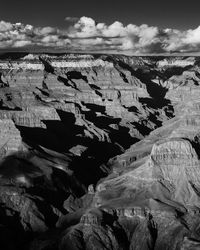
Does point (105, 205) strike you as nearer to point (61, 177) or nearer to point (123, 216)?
Result: point (123, 216)

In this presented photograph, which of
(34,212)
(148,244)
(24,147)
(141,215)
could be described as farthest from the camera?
(24,147)

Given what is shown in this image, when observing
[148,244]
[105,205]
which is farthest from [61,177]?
[148,244]

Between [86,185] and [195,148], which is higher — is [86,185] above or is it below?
below

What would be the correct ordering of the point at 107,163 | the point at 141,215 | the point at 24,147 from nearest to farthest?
the point at 141,215, the point at 24,147, the point at 107,163

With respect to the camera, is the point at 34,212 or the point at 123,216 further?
the point at 34,212

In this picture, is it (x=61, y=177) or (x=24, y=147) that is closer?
(x=61, y=177)

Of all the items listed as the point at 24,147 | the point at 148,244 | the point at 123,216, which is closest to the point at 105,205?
the point at 123,216

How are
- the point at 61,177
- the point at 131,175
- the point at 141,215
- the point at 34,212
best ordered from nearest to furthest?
the point at 141,215
the point at 34,212
the point at 131,175
the point at 61,177

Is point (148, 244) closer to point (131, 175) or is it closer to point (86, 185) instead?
point (131, 175)

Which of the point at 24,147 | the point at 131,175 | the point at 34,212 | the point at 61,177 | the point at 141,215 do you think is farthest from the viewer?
the point at 24,147
